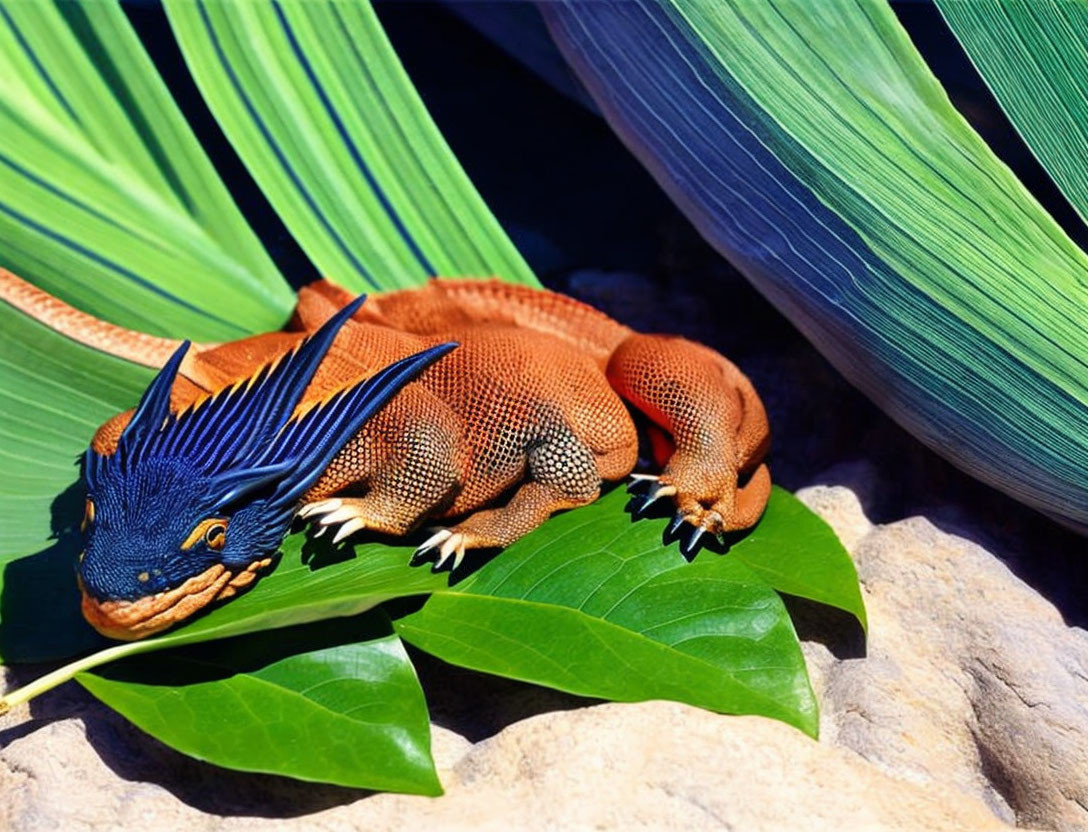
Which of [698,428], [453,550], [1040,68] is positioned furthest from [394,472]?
[1040,68]

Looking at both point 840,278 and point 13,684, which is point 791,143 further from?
point 13,684

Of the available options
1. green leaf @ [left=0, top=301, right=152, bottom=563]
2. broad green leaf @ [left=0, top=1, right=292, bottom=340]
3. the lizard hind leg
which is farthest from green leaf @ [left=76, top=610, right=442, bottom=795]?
broad green leaf @ [left=0, top=1, right=292, bottom=340]

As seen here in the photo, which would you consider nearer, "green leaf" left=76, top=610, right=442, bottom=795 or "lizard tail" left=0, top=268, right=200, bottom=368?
"green leaf" left=76, top=610, right=442, bottom=795

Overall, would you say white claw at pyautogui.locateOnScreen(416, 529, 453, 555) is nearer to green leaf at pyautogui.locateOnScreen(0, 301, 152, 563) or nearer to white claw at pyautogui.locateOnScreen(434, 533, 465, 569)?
white claw at pyautogui.locateOnScreen(434, 533, 465, 569)

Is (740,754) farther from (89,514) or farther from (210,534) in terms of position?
(89,514)

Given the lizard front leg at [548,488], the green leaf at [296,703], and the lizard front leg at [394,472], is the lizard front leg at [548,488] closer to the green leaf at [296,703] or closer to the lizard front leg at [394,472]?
the lizard front leg at [394,472]
